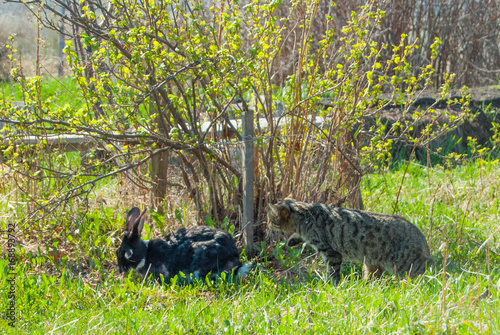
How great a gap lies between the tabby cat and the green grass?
0.54 ft

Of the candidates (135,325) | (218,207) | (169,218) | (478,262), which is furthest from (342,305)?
(169,218)

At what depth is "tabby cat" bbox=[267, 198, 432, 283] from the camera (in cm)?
446

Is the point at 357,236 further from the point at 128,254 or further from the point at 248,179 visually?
the point at 128,254

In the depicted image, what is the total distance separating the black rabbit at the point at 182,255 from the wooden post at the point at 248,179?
36 centimetres

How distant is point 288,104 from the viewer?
5.28 meters

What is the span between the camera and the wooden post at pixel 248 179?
16.2ft

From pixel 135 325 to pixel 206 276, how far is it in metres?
1.21

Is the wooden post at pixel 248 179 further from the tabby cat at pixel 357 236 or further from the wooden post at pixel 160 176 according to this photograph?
the wooden post at pixel 160 176

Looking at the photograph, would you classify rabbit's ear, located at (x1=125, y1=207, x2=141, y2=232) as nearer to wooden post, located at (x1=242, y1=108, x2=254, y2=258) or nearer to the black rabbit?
the black rabbit

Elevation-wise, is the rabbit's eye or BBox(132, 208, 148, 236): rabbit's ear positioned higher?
BBox(132, 208, 148, 236): rabbit's ear

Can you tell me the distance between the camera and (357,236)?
4551mm

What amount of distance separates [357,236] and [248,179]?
1185 millimetres

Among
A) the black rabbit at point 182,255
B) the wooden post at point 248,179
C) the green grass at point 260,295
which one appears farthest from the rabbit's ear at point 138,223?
the wooden post at point 248,179

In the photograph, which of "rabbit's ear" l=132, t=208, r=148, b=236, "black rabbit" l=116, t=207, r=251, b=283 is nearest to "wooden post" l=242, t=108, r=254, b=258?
"black rabbit" l=116, t=207, r=251, b=283
